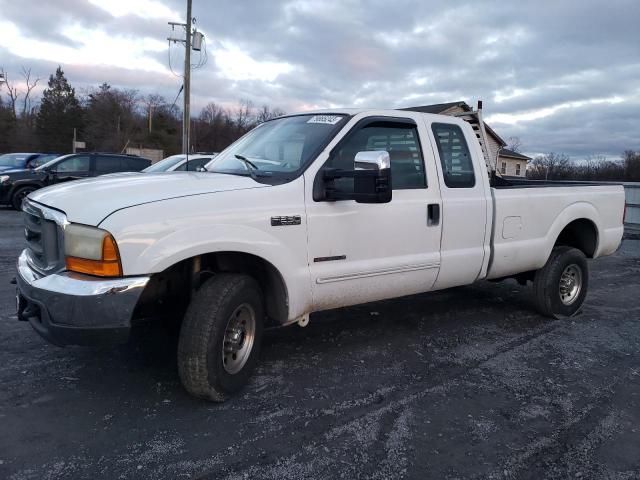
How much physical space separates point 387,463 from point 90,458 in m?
1.58

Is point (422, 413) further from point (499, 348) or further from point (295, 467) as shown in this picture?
point (499, 348)

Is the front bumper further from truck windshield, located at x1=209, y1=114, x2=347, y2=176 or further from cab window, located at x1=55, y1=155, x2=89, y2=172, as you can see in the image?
cab window, located at x1=55, y1=155, x2=89, y2=172

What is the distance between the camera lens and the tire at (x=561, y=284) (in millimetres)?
5605

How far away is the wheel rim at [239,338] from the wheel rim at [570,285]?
3811 millimetres

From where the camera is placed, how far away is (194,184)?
3.38 meters

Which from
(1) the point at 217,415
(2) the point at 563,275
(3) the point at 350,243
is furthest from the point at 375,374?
(2) the point at 563,275

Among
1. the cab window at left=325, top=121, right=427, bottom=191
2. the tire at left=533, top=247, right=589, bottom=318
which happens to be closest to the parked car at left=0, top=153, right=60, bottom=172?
the cab window at left=325, top=121, right=427, bottom=191

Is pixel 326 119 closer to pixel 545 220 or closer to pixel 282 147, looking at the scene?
pixel 282 147

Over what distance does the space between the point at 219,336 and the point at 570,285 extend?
4354 mm

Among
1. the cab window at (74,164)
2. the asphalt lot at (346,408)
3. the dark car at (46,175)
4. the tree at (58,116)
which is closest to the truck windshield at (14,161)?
the dark car at (46,175)

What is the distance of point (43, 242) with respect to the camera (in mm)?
3191

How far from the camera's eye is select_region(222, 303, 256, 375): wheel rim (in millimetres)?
3484

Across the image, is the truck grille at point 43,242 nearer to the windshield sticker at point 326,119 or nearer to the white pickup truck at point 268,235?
the white pickup truck at point 268,235

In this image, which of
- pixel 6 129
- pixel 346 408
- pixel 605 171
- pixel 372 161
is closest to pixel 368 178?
pixel 372 161
